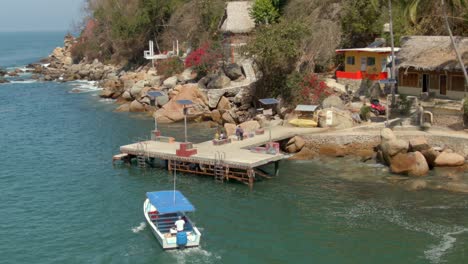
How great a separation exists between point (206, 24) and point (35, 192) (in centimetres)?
5039

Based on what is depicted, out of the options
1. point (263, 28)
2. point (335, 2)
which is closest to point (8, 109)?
point (263, 28)

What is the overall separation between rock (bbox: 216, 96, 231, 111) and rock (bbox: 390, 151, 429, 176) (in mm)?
26077

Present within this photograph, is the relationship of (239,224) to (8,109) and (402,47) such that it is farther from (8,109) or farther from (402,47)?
(8,109)

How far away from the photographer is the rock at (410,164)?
45562 millimetres

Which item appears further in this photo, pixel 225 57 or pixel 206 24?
pixel 206 24

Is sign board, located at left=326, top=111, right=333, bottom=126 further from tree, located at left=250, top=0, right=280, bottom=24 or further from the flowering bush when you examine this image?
tree, located at left=250, top=0, right=280, bottom=24

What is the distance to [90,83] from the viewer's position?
106 metres

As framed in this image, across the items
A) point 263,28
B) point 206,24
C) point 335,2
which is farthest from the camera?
point 206,24

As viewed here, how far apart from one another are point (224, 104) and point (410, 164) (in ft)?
90.9

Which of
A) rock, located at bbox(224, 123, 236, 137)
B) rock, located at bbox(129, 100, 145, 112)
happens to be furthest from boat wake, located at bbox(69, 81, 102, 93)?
rock, located at bbox(224, 123, 236, 137)

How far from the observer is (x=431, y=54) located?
54.7m

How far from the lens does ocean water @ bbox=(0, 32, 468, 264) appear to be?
33750 mm

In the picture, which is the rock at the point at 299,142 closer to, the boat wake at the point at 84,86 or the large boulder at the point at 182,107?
the large boulder at the point at 182,107

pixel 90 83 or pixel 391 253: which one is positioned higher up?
pixel 90 83
